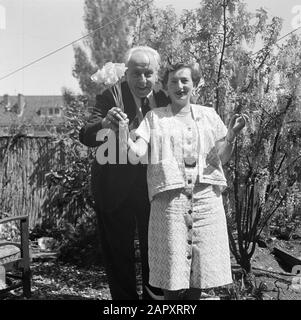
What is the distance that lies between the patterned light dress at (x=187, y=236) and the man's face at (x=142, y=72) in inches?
11.3

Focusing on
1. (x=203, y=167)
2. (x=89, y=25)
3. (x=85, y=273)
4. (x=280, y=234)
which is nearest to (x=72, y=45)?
(x=89, y=25)

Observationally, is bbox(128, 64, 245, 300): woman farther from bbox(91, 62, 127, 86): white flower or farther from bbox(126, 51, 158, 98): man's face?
bbox(91, 62, 127, 86): white flower

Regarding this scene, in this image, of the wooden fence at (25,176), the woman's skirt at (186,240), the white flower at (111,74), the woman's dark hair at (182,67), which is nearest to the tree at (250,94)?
the woman's dark hair at (182,67)

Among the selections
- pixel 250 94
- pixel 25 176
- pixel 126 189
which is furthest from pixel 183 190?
pixel 25 176

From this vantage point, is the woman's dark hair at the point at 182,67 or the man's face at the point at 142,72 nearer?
the woman's dark hair at the point at 182,67

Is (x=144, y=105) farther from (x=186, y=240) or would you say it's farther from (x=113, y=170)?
(x=186, y=240)

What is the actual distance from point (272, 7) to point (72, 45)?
1.24 metres

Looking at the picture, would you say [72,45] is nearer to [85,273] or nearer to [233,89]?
[233,89]

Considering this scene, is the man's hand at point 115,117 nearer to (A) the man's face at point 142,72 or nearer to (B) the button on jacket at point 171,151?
(B) the button on jacket at point 171,151

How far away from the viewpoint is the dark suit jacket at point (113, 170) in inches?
97.9

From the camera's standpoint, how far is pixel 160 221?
234cm

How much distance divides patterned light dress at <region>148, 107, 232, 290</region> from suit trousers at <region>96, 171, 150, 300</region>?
20 centimetres

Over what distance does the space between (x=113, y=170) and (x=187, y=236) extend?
0.53 metres

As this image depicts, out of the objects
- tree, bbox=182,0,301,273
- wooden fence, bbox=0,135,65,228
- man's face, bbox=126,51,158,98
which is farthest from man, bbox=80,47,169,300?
wooden fence, bbox=0,135,65,228
